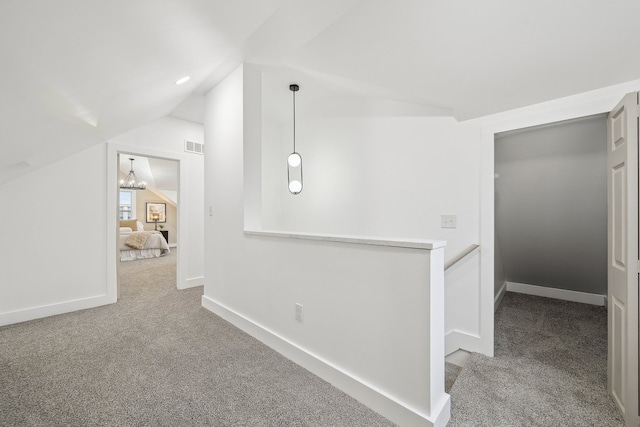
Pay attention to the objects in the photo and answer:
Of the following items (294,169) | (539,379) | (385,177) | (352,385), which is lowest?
(539,379)

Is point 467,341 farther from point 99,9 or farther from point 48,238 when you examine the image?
point 48,238

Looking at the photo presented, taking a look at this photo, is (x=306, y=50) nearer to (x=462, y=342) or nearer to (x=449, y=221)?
(x=449, y=221)

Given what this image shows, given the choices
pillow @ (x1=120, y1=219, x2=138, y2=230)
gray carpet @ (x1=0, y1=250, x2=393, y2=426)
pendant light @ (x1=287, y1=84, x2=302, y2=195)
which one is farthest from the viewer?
pillow @ (x1=120, y1=219, x2=138, y2=230)

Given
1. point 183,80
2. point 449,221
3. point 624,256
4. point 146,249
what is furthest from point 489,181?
point 146,249

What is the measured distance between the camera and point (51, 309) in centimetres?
293

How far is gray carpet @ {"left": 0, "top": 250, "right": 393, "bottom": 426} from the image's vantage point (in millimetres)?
1486

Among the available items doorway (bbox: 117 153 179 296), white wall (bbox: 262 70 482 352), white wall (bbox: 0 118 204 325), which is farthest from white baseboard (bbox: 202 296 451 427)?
doorway (bbox: 117 153 179 296)

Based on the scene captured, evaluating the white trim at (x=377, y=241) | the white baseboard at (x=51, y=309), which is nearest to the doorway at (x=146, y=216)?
the white baseboard at (x=51, y=309)

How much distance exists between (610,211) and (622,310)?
61cm

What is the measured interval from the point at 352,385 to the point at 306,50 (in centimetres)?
246

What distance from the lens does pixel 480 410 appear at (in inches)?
62.1

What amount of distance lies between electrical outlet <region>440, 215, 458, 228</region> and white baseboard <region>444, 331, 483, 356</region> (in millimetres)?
964

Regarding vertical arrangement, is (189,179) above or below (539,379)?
above

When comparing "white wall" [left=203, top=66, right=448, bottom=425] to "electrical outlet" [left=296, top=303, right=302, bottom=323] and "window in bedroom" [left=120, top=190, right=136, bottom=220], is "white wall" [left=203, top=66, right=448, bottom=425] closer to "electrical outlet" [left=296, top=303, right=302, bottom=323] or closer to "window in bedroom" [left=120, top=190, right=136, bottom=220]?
"electrical outlet" [left=296, top=303, right=302, bottom=323]
